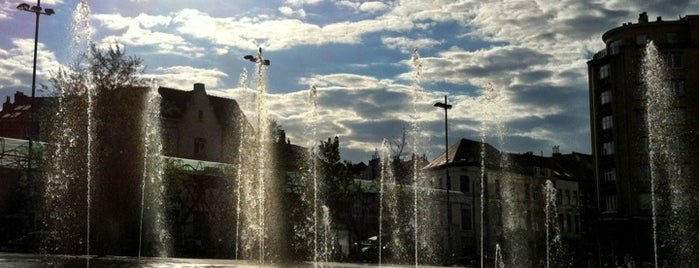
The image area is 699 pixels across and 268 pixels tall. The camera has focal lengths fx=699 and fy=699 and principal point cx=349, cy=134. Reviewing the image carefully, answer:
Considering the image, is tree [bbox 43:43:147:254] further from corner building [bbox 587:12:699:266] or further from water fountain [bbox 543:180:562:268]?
water fountain [bbox 543:180:562:268]

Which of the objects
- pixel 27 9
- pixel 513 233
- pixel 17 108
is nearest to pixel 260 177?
pixel 27 9

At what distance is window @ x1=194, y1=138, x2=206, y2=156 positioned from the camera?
202 ft

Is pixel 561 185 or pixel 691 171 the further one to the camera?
pixel 561 185

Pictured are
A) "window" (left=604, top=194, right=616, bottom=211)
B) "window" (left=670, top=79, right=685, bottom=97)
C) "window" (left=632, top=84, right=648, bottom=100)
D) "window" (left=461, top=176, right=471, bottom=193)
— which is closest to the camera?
"window" (left=670, top=79, right=685, bottom=97)

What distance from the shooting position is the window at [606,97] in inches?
2455

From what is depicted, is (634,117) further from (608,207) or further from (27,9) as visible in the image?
(27,9)

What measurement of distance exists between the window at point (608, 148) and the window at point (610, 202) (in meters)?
3.82

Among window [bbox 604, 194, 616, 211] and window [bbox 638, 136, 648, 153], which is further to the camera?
window [bbox 604, 194, 616, 211]

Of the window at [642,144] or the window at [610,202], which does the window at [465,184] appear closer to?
the window at [610,202]

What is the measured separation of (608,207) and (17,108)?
61209 millimetres

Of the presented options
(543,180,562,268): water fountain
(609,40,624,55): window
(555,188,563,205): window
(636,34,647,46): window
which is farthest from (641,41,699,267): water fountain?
(555,188,563,205): window

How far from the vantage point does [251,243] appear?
34406 mm

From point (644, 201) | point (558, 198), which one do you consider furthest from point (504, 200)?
point (644, 201)

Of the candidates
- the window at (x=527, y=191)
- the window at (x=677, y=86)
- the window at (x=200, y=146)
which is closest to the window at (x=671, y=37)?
the window at (x=677, y=86)
